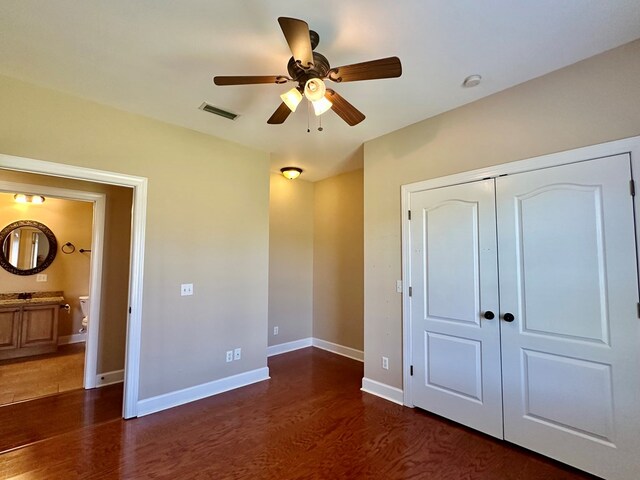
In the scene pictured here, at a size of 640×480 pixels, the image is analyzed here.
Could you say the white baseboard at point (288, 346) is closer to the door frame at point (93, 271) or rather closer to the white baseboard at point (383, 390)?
the white baseboard at point (383, 390)

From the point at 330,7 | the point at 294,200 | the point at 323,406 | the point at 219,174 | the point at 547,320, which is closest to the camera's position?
the point at 330,7

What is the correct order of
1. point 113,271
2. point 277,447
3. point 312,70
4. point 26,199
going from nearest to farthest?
point 312,70
point 277,447
point 113,271
point 26,199

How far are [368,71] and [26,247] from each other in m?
6.04

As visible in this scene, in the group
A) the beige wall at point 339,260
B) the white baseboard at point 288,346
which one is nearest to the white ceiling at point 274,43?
the beige wall at point 339,260

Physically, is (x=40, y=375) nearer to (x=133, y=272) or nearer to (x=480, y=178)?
(x=133, y=272)

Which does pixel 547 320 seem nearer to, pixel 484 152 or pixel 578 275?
pixel 578 275

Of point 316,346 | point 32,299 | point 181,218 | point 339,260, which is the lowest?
point 316,346

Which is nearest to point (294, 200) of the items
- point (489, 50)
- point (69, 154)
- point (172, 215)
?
point (172, 215)

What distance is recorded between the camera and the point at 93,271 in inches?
137

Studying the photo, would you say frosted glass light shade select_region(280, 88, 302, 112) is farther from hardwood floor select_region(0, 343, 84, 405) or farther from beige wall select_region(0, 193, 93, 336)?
beige wall select_region(0, 193, 93, 336)

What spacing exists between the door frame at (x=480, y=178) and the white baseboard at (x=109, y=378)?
3359 mm

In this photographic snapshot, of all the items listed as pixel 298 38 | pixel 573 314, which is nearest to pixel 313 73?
pixel 298 38

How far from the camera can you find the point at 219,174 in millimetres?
3445

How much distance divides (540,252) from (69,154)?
3.90 m
